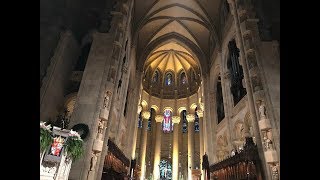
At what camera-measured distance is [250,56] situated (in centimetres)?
1320

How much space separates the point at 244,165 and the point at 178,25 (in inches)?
686

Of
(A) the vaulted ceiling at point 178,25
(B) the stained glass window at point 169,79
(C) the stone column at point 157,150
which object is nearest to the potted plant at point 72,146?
(A) the vaulted ceiling at point 178,25

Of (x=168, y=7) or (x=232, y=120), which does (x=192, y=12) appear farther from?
(x=232, y=120)

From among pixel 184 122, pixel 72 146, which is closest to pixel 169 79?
pixel 184 122

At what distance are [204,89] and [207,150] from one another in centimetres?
662

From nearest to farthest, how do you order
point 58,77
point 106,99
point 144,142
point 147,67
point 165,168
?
point 106,99 < point 58,77 < point 144,142 < point 165,168 < point 147,67

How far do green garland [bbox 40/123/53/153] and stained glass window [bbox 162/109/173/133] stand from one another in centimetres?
2761

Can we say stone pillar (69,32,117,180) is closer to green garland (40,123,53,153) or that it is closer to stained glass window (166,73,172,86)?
green garland (40,123,53,153)

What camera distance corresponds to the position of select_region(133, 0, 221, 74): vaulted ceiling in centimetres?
2197

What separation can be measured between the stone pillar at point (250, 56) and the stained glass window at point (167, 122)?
2111 cm

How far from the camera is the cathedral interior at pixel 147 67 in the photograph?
1172 cm

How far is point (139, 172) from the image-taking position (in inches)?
1030

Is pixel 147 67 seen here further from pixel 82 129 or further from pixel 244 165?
pixel 244 165
